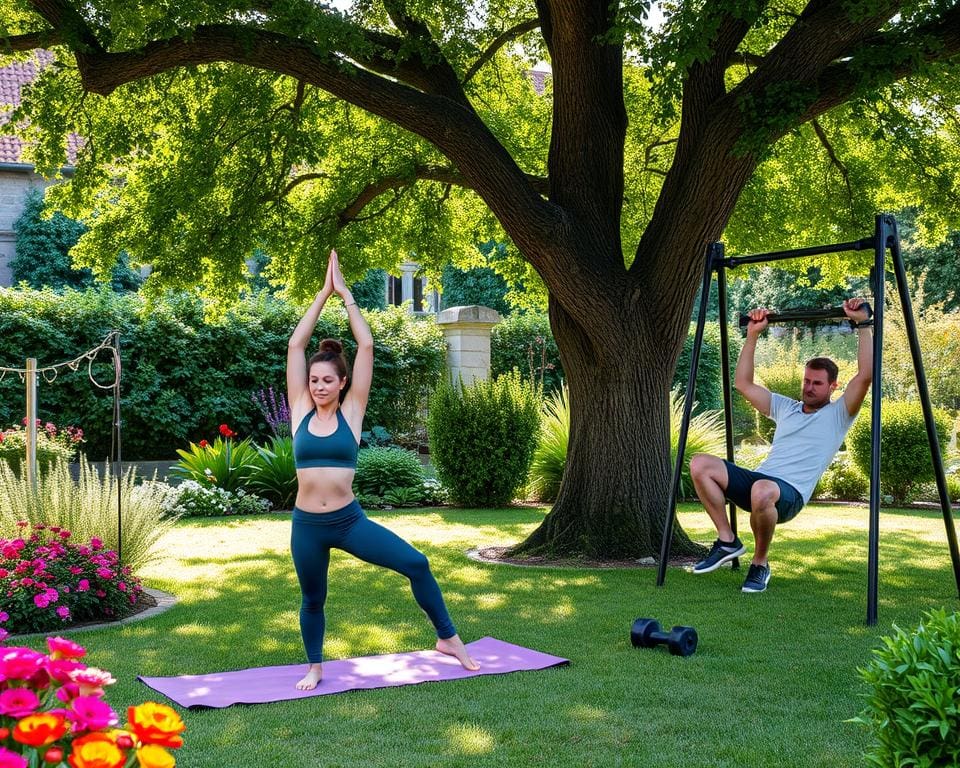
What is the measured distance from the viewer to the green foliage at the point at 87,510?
704cm

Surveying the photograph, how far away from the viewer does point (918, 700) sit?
8.17 ft

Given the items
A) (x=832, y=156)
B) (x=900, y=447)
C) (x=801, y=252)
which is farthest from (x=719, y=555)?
(x=900, y=447)

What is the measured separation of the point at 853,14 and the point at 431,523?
688 centimetres

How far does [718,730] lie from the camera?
13.9 ft

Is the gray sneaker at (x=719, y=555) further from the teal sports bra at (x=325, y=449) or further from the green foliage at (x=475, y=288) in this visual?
the green foliage at (x=475, y=288)

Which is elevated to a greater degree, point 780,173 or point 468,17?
point 468,17

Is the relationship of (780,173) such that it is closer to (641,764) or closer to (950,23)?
(950,23)

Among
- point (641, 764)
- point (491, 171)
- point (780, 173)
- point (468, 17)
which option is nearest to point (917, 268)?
point (780, 173)

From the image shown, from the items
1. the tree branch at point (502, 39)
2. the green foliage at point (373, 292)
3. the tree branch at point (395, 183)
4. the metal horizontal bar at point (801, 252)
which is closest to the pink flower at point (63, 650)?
the metal horizontal bar at point (801, 252)

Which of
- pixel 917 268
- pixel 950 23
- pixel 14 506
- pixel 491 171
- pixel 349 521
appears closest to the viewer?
pixel 349 521

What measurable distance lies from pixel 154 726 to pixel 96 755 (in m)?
0.13

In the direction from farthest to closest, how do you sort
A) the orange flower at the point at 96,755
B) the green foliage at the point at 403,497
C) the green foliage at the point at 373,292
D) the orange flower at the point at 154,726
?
1. the green foliage at the point at 373,292
2. the green foliage at the point at 403,497
3. the orange flower at the point at 154,726
4. the orange flower at the point at 96,755

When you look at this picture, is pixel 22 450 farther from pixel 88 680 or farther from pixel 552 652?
pixel 88 680

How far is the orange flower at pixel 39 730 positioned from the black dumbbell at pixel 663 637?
3985 millimetres
